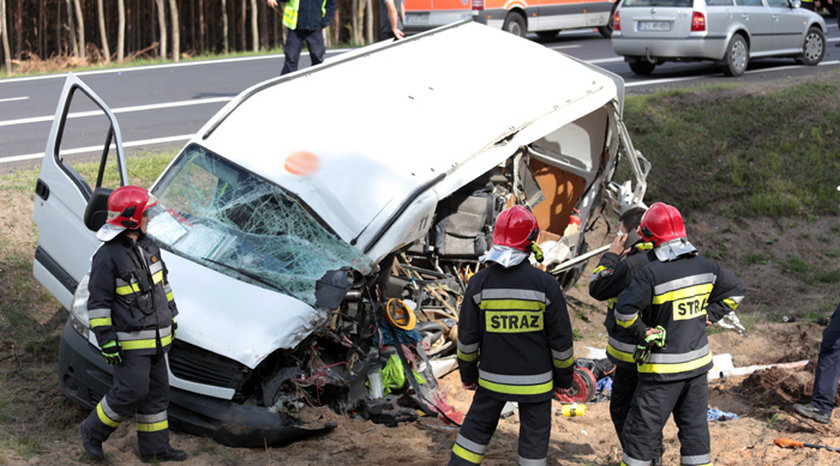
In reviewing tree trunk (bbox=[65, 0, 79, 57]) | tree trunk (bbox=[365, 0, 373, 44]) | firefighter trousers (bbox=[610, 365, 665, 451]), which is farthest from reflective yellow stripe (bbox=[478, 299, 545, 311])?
tree trunk (bbox=[365, 0, 373, 44])

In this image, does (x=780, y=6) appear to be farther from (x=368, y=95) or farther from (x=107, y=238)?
(x=107, y=238)

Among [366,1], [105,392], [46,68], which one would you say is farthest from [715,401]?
[366,1]

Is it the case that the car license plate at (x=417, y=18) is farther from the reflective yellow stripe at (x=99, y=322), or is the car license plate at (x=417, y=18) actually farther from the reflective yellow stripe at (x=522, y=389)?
the reflective yellow stripe at (x=522, y=389)

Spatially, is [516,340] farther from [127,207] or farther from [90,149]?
[90,149]

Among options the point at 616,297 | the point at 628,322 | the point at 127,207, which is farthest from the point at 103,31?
the point at 628,322

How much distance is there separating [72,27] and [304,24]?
9.17 m

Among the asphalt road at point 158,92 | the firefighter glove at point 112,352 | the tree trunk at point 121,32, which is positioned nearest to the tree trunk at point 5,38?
the asphalt road at point 158,92

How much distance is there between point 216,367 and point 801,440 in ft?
12.6

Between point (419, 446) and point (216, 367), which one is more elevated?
point (216, 367)

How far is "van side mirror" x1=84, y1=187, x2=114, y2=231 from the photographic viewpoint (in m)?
6.00

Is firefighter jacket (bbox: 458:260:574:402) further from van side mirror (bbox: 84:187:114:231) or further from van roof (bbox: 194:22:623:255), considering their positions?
van side mirror (bbox: 84:187:114:231)

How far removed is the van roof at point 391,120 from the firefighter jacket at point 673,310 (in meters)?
1.83

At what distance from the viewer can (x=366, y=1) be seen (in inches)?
883

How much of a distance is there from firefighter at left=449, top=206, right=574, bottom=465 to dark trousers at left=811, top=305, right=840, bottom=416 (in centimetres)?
246
